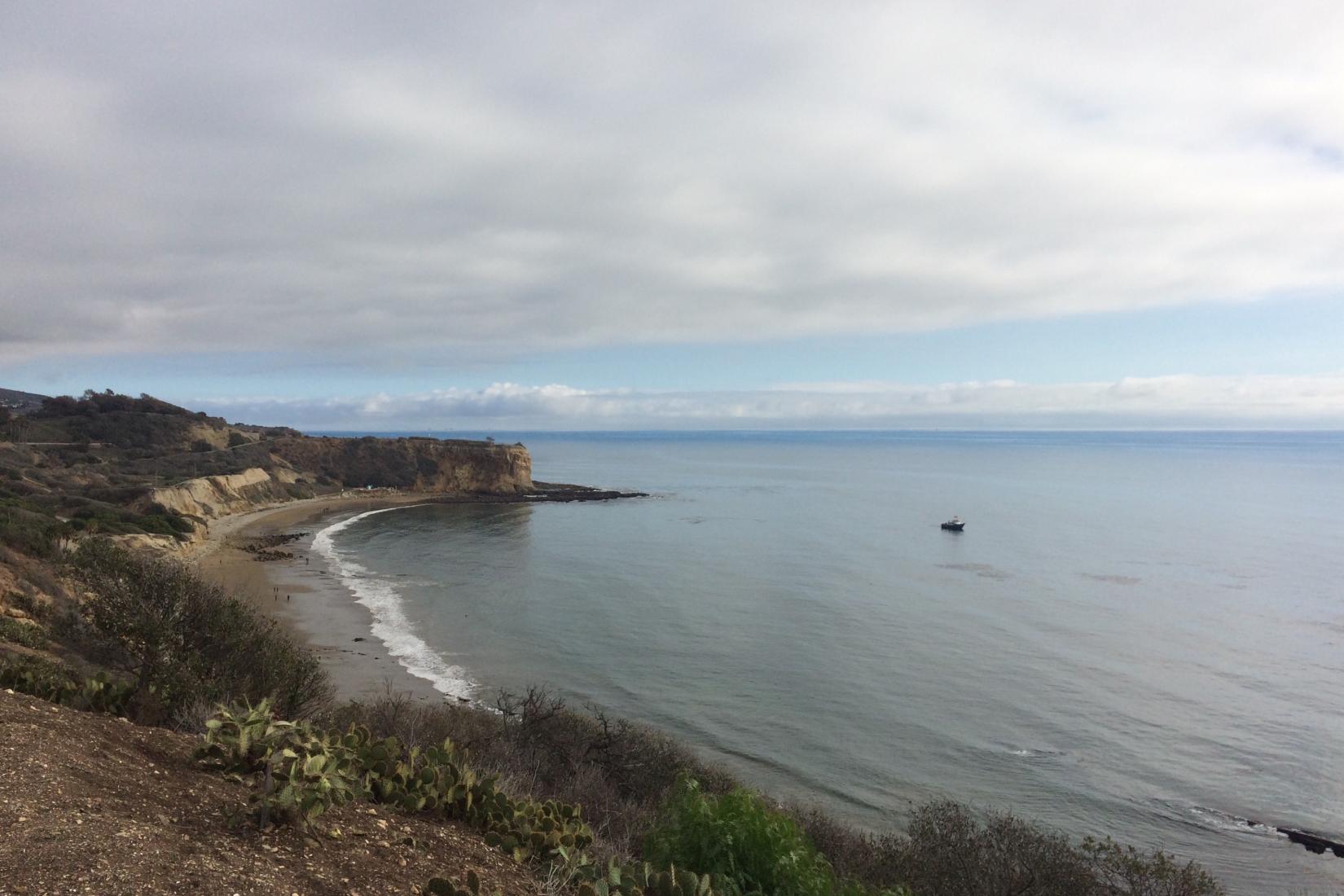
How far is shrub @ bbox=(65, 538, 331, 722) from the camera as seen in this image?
1273 cm

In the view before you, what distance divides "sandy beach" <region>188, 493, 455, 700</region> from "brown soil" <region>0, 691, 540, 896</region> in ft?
44.8

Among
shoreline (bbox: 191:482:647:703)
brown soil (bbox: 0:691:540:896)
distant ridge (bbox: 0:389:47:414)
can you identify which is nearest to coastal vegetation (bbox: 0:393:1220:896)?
Answer: brown soil (bbox: 0:691:540:896)

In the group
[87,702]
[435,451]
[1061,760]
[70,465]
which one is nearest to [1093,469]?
[435,451]

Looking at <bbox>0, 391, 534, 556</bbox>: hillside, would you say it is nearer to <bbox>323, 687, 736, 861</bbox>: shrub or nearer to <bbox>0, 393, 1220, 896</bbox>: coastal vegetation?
<bbox>0, 393, 1220, 896</bbox>: coastal vegetation

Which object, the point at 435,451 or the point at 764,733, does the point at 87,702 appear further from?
the point at 435,451

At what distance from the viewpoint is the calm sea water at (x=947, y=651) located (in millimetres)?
21125

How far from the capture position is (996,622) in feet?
126

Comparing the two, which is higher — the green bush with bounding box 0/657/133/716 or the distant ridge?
the distant ridge

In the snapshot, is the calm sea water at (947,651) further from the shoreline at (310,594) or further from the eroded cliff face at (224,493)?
the eroded cliff face at (224,493)

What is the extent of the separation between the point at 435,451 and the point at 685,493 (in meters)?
36.0

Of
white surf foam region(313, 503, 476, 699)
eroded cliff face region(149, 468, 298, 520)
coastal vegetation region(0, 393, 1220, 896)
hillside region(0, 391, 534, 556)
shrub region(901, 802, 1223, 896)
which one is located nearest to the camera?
coastal vegetation region(0, 393, 1220, 896)

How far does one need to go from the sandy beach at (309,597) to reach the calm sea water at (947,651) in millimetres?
1571

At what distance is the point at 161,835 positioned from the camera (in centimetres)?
522

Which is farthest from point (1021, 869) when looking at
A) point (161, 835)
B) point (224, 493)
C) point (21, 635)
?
point (224, 493)
